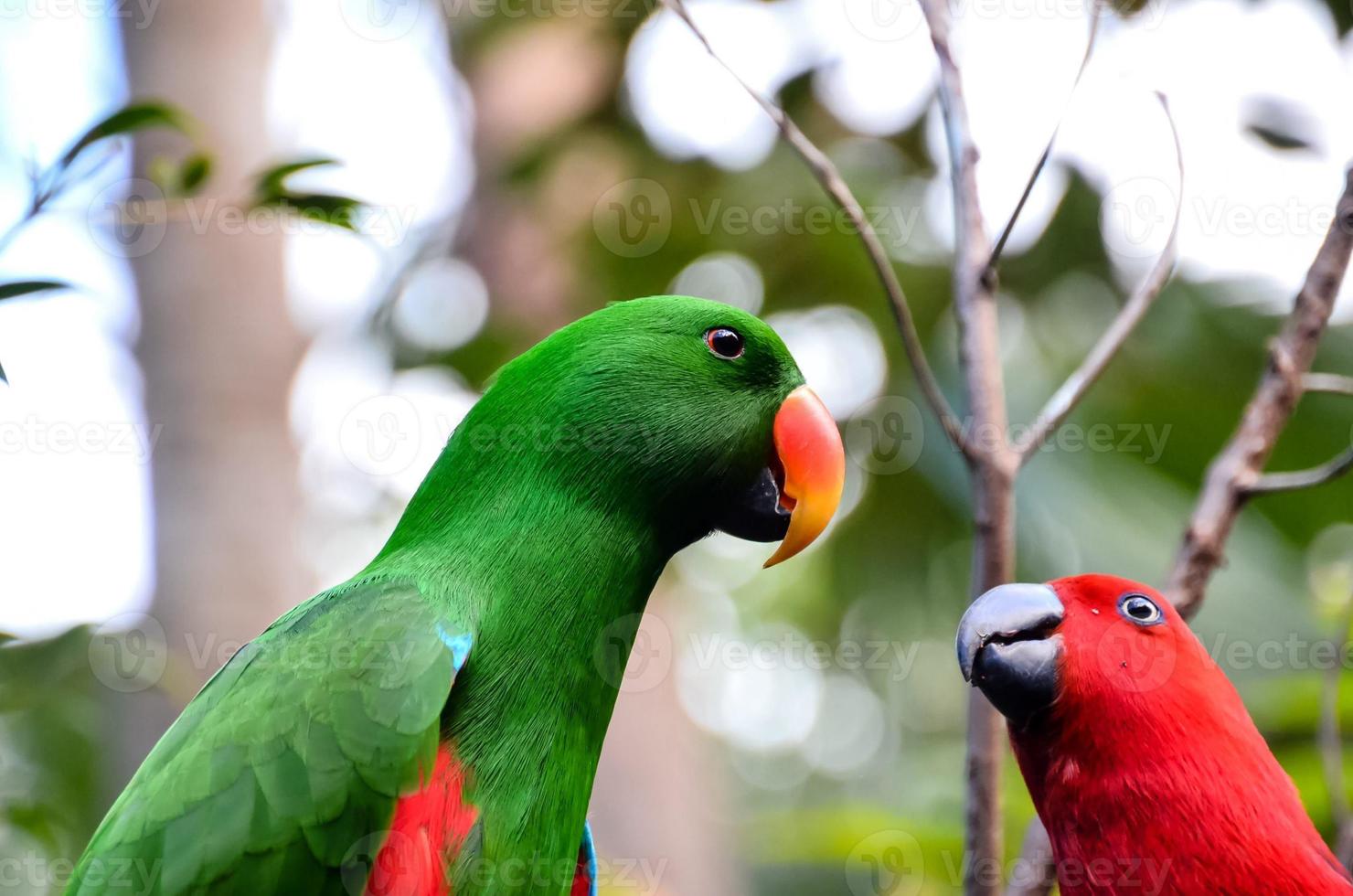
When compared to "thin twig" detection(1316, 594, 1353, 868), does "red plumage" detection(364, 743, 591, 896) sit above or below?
above

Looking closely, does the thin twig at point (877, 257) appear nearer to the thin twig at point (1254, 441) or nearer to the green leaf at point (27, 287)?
the thin twig at point (1254, 441)

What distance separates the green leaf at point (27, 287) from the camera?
2332 millimetres

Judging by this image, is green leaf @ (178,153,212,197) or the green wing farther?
green leaf @ (178,153,212,197)

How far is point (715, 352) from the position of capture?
8.81ft

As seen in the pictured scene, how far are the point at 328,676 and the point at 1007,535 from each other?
138 cm

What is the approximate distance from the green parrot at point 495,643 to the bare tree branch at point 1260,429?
86cm

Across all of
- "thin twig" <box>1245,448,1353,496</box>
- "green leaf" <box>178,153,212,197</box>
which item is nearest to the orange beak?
"thin twig" <box>1245,448,1353,496</box>

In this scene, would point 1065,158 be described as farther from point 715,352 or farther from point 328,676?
point 328,676

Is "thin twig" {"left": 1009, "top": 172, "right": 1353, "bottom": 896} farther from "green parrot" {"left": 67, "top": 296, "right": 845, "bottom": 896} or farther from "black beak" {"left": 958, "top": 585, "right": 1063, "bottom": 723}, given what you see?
"green parrot" {"left": 67, "top": 296, "right": 845, "bottom": 896}

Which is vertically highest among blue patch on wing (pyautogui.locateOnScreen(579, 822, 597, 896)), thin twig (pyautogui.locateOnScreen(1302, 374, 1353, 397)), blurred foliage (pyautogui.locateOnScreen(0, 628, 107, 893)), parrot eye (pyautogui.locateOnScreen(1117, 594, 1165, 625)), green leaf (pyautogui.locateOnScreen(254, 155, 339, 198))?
green leaf (pyautogui.locateOnScreen(254, 155, 339, 198))

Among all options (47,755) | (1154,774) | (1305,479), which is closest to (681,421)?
(1154,774)

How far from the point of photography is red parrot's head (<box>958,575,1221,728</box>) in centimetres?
261

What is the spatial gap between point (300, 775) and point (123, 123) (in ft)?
4.72

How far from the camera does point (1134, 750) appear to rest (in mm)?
2641
